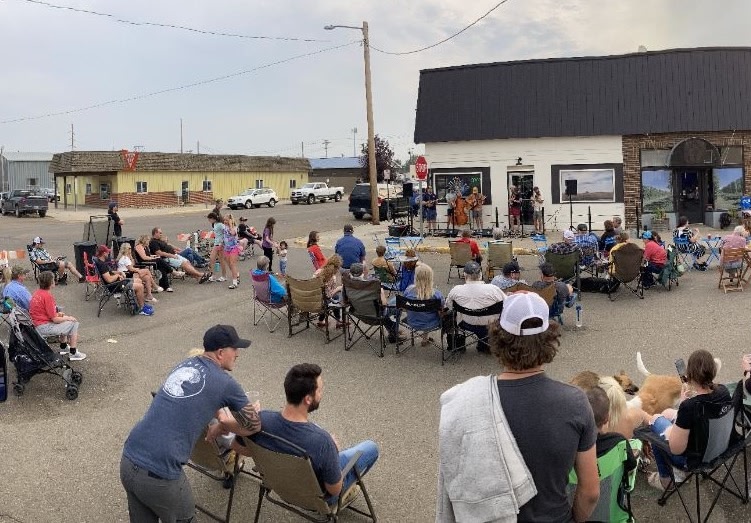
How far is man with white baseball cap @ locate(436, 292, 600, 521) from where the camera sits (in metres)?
2.57

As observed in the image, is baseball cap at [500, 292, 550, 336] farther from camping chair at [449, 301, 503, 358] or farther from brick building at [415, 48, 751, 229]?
brick building at [415, 48, 751, 229]

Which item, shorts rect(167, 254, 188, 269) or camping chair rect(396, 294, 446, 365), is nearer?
camping chair rect(396, 294, 446, 365)

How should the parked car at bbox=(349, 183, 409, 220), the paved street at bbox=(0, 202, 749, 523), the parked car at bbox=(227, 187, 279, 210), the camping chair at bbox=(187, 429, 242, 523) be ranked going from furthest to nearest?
the parked car at bbox=(227, 187, 279, 210)
the parked car at bbox=(349, 183, 409, 220)
the paved street at bbox=(0, 202, 749, 523)
the camping chair at bbox=(187, 429, 242, 523)

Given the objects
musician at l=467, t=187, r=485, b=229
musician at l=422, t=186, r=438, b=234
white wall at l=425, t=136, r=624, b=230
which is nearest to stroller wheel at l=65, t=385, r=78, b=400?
musician at l=422, t=186, r=438, b=234

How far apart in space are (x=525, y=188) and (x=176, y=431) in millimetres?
21619

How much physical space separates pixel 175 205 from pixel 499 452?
159 feet

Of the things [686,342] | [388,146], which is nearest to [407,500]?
[686,342]

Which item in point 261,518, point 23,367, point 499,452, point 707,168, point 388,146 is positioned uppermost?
point 388,146

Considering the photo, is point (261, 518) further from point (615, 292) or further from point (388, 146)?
point (388, 146)

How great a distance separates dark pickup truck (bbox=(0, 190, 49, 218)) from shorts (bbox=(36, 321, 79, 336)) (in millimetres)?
33929

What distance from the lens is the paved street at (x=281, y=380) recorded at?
505cm

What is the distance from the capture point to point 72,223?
3359 centimetres

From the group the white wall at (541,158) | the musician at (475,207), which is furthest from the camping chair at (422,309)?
the white wall at (541,158)

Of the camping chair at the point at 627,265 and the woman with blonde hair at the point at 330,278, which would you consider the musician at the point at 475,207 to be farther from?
the woman with blonde hair at the point at 330,278
